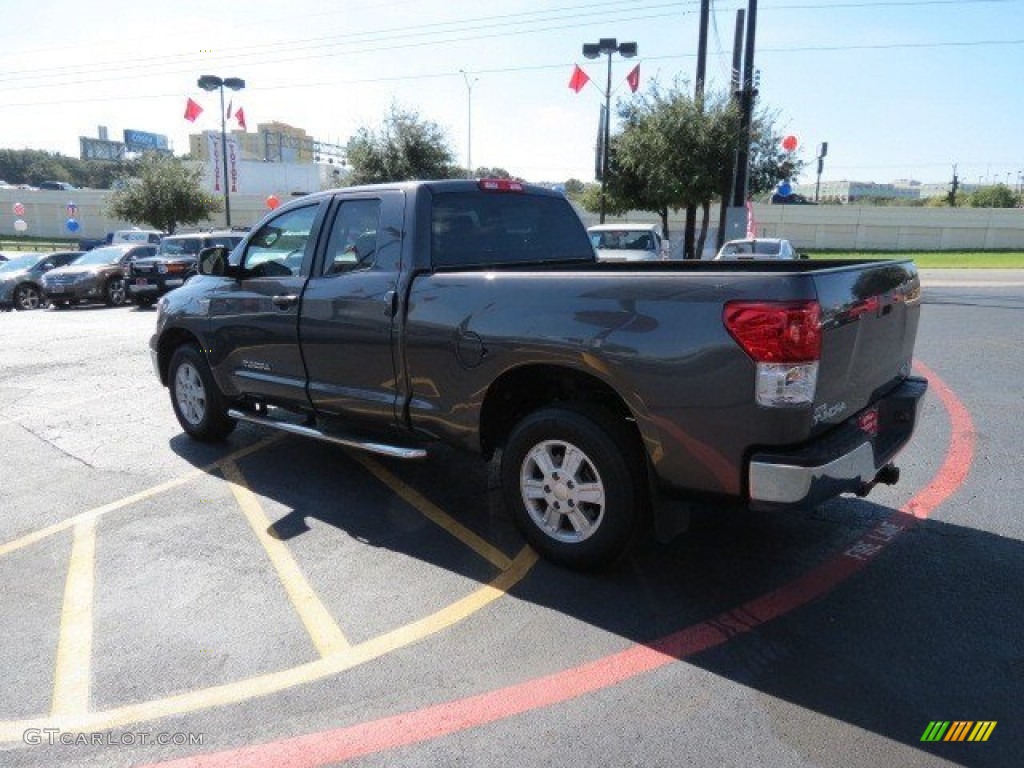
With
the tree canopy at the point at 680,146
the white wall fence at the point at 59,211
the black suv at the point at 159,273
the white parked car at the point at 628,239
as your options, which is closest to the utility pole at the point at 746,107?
the tree canopy at the point at 680,146

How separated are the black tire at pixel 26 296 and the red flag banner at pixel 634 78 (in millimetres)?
17790

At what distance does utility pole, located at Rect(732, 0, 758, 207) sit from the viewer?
2069 centimetres

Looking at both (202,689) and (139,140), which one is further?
(139,140)

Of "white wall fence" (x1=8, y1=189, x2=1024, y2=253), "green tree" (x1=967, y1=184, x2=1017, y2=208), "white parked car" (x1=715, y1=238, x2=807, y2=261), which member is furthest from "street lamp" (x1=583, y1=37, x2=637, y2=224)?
"green tree" (x1=967, y1=184, x2=1017, y2=208)

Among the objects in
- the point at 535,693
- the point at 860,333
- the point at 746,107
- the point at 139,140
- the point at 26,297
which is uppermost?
the point at 139,140

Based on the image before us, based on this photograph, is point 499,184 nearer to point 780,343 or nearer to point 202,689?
point 780,343

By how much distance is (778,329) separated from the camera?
294 centimetres

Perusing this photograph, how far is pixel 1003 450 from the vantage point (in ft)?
18.3

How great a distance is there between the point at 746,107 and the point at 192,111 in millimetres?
22639

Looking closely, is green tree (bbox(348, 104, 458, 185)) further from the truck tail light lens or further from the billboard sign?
the billboard sign

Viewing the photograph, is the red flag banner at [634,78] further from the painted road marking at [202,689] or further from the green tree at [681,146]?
the painted road marking at [202,689]

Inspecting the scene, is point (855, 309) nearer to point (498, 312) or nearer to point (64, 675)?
point (498, 312)

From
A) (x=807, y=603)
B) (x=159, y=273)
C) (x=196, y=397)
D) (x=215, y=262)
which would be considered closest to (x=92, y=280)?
(x=159, y=273)

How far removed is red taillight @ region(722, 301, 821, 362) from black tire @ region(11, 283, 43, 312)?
21.8m
